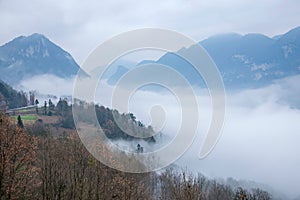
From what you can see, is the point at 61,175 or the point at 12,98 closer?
the point at 61,175

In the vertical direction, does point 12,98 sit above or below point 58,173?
above

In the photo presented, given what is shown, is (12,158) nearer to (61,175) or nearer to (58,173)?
(58,173)

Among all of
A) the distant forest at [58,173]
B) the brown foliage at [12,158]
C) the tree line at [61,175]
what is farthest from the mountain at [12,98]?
the brown foliage at [12,158]

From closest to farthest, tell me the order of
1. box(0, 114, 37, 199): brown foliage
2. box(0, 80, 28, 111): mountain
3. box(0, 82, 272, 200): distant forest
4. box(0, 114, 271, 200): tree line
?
1. box(0, 114, 37, 199): brown foliage
2. box(0, 82, 272, 200): distant forest
3. box(0, 114, 271, 200): tree line
4. box(0, 80, 28, 111): mountain

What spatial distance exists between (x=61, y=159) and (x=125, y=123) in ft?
23.7

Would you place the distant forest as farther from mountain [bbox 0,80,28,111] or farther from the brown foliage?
mountain [bbox 0,80,28,111]

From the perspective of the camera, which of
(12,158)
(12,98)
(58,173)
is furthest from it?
(12,98)

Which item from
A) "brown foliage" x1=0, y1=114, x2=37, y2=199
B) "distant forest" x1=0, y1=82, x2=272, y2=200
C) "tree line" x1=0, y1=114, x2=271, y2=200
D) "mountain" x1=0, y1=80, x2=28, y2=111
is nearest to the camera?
"brown foliage" x1=0, y1=114, x2=37, y2=199

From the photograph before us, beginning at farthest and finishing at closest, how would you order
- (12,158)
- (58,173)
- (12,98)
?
(12,98), (58,173), (12,158)

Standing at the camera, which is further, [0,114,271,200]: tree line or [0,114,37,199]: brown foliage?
[0,114,271,200]: tree line

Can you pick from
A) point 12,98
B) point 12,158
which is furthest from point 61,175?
point 12,98

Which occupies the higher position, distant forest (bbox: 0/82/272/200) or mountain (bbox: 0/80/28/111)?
mountain (bbox: 0/80/28/111)

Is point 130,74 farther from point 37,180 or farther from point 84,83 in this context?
point 37,180

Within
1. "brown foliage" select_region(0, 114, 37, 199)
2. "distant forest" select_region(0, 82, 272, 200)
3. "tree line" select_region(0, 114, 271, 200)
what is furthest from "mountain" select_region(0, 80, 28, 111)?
"brown foliage" select_region(0, 114, 37, 199)
